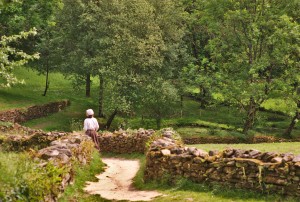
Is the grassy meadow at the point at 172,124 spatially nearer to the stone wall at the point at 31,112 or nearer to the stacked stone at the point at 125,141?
the stacked stone at the point at 125,141

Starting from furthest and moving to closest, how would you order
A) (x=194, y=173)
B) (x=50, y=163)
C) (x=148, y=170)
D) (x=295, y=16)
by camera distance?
(x=295, y=16) → (x=148, y=170) → (x=194, y=173) → (x=50, y=163)

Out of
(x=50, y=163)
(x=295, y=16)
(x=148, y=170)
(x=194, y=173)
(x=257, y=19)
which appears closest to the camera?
(x=50, y=163)

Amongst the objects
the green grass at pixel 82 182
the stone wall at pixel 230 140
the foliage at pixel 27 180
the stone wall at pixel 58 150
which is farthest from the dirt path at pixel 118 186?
the stone wall at pixel 230 140

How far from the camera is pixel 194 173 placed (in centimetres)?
1378

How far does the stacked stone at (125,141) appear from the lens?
25.3 meters

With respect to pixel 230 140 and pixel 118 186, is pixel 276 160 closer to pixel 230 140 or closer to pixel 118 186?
pixel 118 186

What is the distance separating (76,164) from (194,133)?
880 inches

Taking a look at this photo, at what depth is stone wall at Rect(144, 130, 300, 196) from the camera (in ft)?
37.8

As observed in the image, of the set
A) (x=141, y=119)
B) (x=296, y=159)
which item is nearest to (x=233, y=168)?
(x=296, y=159)

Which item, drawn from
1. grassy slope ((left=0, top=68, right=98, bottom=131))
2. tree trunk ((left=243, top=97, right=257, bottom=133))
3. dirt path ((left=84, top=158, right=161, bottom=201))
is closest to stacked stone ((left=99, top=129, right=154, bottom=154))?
dirt path ((left=84, top=158, right=161, bottom=201))

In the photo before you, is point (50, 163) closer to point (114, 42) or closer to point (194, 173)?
point (194, 173)

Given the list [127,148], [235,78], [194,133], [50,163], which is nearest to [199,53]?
[235,78]

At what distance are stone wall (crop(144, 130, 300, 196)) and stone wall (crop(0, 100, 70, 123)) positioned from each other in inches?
1075

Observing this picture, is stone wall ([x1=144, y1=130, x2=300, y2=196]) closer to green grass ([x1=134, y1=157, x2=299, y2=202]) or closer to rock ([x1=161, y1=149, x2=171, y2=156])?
rock ([x1=161, y1=149, x2=171, y2=156])
